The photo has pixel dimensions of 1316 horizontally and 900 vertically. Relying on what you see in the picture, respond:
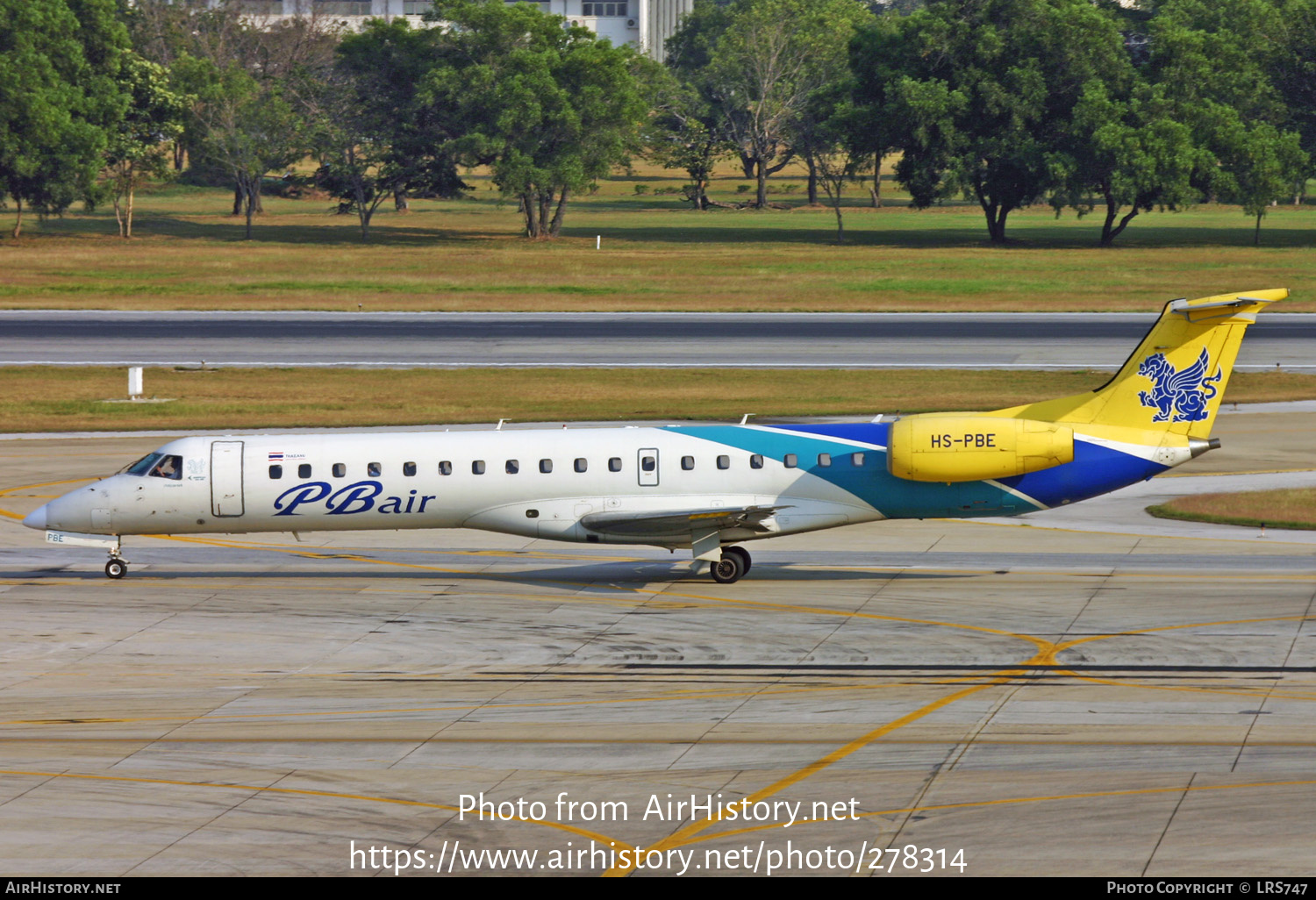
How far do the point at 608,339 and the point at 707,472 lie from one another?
39.7 metres

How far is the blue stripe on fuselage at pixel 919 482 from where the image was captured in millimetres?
28812

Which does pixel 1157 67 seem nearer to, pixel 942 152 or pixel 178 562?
pixel 942 152

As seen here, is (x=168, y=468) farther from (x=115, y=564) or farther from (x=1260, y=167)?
(x=1260, y=167)

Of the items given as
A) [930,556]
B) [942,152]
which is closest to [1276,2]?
[942,152]

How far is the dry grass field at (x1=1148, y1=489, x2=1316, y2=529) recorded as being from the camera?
114 ft

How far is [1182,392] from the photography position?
95.3ft

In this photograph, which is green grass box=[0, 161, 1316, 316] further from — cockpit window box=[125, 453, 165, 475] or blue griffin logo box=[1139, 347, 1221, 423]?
blue griffin logo box=[1139, 347, 1221, 423]

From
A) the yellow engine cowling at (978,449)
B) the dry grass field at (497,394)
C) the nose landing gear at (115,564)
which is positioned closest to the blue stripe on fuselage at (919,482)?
the yellow engine cowling at (978,449)

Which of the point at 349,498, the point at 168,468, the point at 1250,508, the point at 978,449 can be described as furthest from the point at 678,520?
the point at 1250,508

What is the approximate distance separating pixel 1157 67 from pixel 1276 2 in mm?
23541

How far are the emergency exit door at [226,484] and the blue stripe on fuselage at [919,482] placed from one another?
9.18m

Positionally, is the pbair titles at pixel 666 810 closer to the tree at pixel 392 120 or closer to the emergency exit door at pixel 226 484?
the emergency exit door at pixel 226 484

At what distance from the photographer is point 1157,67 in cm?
10862

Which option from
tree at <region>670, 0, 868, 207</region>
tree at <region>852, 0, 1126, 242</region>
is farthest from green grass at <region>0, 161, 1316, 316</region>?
tree at <region>670, 0, 868, 207</region>
